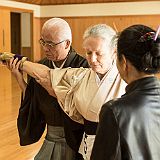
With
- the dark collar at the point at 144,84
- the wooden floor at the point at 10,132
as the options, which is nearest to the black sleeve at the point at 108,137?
the dark collar at the point at 144,84

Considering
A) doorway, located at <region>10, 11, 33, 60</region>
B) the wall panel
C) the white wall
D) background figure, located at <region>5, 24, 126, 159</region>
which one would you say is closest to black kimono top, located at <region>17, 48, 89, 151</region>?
background figure, located at <region>5, 24, 126, 159</region>

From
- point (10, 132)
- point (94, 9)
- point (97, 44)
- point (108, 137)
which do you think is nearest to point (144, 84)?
point (108, 137)

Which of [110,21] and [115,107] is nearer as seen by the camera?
[115,107]

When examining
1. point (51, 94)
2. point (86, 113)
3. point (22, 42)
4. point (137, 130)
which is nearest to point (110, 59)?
point (86, 113)

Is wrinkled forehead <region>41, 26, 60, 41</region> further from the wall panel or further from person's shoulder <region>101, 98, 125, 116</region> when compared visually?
the wall panel

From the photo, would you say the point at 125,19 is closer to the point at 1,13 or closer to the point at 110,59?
the point at 1,13

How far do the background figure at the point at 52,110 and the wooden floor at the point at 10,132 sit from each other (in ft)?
5.04

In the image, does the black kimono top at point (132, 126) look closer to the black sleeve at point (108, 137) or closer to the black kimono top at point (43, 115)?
the black sleeve at point (108, 137)

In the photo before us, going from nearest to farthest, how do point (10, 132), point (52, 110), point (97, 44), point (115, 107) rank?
point (115, 107)
point (97, 44)
point (52, 110)
point (10, 132)

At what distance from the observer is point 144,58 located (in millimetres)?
999

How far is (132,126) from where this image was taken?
3.20ft

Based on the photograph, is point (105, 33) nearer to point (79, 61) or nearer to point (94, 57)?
point (94, 57)

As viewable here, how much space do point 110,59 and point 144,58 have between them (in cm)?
46

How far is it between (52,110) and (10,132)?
8.33ft
